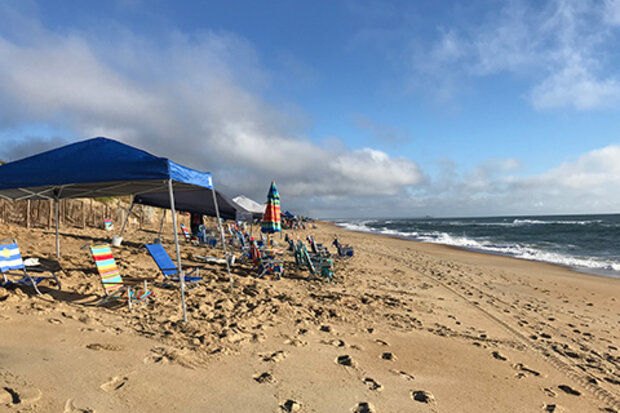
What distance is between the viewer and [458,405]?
2.65 metres

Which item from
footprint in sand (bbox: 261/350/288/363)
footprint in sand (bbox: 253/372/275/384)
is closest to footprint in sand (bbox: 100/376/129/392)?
footprint in sand (bbox: 253/372/275/384)

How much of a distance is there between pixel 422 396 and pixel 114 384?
2362 millimetres

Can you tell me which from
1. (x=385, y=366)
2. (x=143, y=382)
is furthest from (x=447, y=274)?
(x=143, y=382)

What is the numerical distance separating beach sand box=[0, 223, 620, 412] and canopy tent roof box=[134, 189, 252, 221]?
12.7 feet

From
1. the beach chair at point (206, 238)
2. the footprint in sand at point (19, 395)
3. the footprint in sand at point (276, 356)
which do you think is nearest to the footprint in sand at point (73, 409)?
the footprint in sand at point (19, 395)

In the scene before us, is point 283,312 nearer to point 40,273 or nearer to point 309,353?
point 309,353

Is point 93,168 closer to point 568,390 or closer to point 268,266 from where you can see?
point 268,266

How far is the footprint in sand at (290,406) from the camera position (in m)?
2.40

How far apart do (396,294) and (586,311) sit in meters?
3.52

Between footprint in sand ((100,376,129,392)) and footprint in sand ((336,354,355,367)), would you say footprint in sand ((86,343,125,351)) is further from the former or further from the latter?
footprint in sand ((336,354,355,367))

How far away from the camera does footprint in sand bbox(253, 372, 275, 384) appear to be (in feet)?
9.12

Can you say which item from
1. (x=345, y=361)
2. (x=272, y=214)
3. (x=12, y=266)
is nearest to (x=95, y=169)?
(x=12, y=266)

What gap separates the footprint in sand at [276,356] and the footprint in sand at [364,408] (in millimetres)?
930

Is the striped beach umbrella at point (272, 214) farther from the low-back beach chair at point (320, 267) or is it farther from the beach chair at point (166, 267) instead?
the beach chair at point (166, 267)
